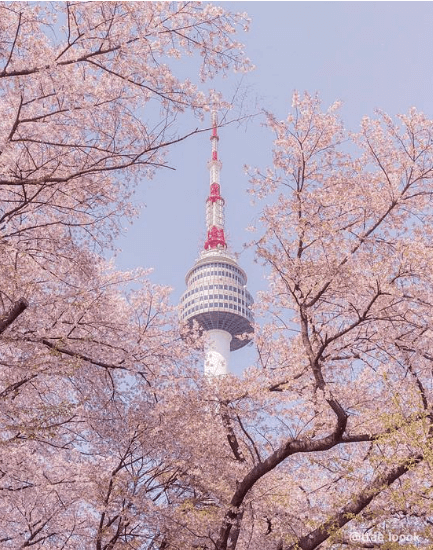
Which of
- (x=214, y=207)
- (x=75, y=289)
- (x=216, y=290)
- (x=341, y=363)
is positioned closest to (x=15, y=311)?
(x=75, y=289)

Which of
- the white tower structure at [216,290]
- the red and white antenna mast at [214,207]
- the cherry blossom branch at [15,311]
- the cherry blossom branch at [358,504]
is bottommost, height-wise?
the cherry blossom branch at [358,504]

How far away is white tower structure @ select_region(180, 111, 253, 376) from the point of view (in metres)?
74.3

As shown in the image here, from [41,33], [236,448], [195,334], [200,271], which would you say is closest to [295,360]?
[236,448]

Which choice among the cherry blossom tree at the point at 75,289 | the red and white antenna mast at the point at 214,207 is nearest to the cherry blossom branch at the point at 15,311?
the cherry blossom tree at the point at 75,289

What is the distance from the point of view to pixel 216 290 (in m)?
74.3

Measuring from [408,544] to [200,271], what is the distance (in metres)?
69.9

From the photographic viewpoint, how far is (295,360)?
10.7 m

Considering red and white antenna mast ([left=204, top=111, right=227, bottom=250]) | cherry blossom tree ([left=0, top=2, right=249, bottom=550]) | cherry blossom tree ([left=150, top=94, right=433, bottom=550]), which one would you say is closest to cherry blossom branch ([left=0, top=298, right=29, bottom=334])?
cherry blossom tree ([left=0, top=2, right=249, bottom=550])

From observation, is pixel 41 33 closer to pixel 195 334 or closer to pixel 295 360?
pixel 295 360

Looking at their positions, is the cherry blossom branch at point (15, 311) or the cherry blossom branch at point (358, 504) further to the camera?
the cherry blossom branch at point (358, 504)

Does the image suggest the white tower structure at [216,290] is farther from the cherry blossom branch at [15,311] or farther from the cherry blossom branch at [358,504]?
the cherry blossom branch at [15,311]

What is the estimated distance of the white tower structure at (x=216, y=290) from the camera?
244ft

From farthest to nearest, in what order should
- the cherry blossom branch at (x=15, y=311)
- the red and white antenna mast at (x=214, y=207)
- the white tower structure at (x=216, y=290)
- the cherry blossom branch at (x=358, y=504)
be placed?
the red and white antenna mast at (x=214, y=207)
the white tower structure at (x=216, y=290)
the cherry blossom branch at (x=358, y=504)
the cherry blossom branch at (x=15, y=311)

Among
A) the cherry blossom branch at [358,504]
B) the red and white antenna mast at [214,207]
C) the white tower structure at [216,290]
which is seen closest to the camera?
the cherry blossom branch at [358,504]
